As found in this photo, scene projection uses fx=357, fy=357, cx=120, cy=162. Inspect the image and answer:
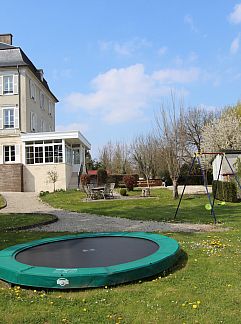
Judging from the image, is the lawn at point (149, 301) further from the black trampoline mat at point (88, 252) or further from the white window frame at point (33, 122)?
the white window frame at point (33, 122)

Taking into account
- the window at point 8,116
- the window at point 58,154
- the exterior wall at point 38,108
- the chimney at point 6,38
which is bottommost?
the window at point 58,154

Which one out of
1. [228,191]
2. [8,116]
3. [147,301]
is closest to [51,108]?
[8,116]

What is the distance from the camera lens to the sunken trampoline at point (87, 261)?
4641mm

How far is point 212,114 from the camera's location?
48.5 meters

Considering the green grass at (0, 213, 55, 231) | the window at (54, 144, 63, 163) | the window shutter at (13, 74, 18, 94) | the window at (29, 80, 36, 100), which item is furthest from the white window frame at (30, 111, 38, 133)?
the green grass at (0, 213, 55, 231)

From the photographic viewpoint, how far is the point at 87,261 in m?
5.37

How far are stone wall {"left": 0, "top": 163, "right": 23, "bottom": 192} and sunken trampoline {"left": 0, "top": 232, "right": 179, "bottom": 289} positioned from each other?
24.5 meters

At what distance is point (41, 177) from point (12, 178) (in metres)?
2.46

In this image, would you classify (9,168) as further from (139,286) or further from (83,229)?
(139,286)

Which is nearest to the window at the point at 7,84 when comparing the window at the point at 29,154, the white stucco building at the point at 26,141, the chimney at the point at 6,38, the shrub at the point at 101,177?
the white stucco building at the point at 26,141

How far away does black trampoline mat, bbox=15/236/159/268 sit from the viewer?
5.33 meters

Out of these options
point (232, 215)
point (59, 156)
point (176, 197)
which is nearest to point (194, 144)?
point (59, 156)

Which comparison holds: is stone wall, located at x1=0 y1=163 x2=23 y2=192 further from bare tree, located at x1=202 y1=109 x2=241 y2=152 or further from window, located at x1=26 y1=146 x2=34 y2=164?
bare tree, located at x1=202 y1=109 x2=241 y2=152

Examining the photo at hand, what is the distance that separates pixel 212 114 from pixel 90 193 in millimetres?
32099
